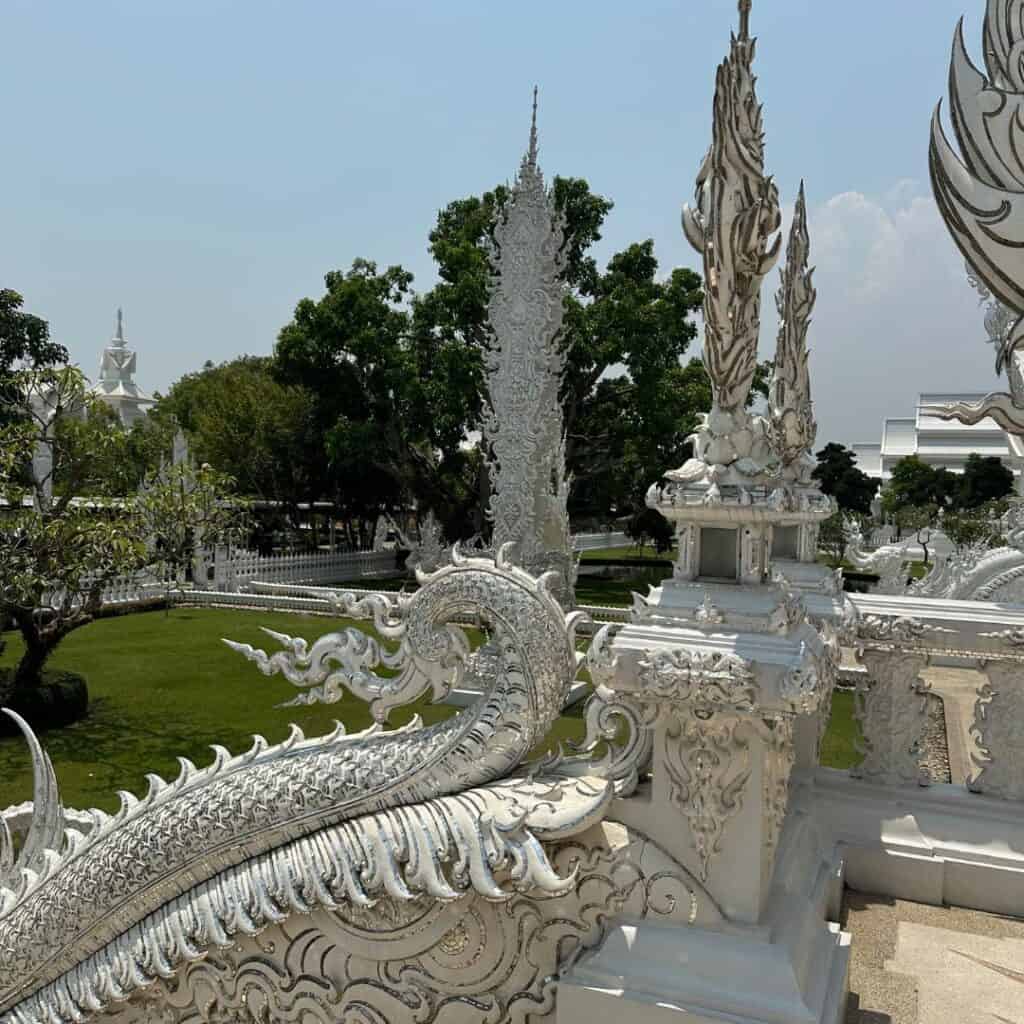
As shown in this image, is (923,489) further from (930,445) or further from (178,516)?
(178,516)

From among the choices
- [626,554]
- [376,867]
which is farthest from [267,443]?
[376,867]

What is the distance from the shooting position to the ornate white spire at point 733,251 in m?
2.49

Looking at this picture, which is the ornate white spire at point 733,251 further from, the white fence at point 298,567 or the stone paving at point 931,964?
the white fence at point 298,567

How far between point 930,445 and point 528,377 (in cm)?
3676

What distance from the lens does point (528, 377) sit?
11.9m

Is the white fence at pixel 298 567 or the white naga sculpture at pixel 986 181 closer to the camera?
the white naga sculpture at pixel 986 181

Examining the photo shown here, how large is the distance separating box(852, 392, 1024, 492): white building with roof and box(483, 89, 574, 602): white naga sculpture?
28644 mm

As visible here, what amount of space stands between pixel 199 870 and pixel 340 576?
18148 millimetres

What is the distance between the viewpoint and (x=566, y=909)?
2402 millimetres

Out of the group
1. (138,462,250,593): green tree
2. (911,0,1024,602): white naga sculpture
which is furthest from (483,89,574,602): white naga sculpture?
(911,0,1024,602): white naga sculpture

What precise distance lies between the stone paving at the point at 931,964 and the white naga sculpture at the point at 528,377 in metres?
7.98

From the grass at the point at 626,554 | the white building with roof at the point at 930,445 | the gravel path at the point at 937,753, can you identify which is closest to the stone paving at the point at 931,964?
the gravel path at the point at 937,753

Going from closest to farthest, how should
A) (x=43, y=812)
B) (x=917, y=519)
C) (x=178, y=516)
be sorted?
(x=43, y=812) → (x=178, y=516) → (x=917, y=519)

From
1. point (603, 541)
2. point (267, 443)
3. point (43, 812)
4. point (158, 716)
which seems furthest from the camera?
point (603, 541)
